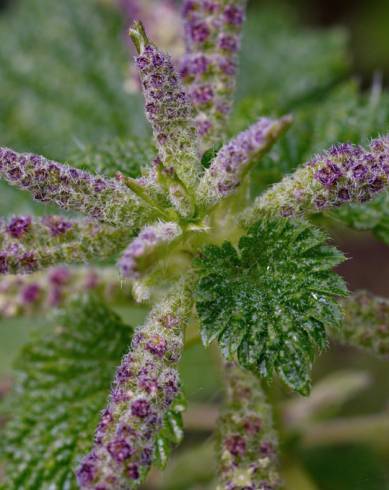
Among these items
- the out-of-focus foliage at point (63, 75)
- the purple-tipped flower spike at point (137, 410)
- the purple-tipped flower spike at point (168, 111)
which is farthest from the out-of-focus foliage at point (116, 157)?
the out-of-focus foliage at point (63, 75)

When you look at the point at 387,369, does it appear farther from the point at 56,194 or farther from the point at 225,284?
the point at 56,194

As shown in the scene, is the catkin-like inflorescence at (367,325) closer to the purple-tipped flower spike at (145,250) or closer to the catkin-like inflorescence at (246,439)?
the catkin-like inflorescence at (246,439)

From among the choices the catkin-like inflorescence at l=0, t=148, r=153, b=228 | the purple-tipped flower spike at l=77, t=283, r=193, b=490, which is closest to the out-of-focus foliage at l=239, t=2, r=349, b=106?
the catkin-like inflorescence at l=0, t=148, r=153, b=228

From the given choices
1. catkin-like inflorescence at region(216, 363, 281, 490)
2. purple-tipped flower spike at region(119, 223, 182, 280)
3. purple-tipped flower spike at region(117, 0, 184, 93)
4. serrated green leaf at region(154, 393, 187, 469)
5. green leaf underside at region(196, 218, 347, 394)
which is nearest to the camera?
A: purple-tipped flower spike at region(119, 223, 182, 280)

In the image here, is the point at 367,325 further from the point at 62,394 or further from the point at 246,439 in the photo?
the point at 62,394

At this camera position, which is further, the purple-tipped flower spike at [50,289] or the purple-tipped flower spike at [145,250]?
the purple-tipped flower spike at [50,289]

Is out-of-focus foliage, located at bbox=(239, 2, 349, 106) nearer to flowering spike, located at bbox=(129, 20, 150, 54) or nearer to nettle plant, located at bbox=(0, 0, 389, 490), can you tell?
nettle plant, located at bbox=(0, 0, 389, 490)
